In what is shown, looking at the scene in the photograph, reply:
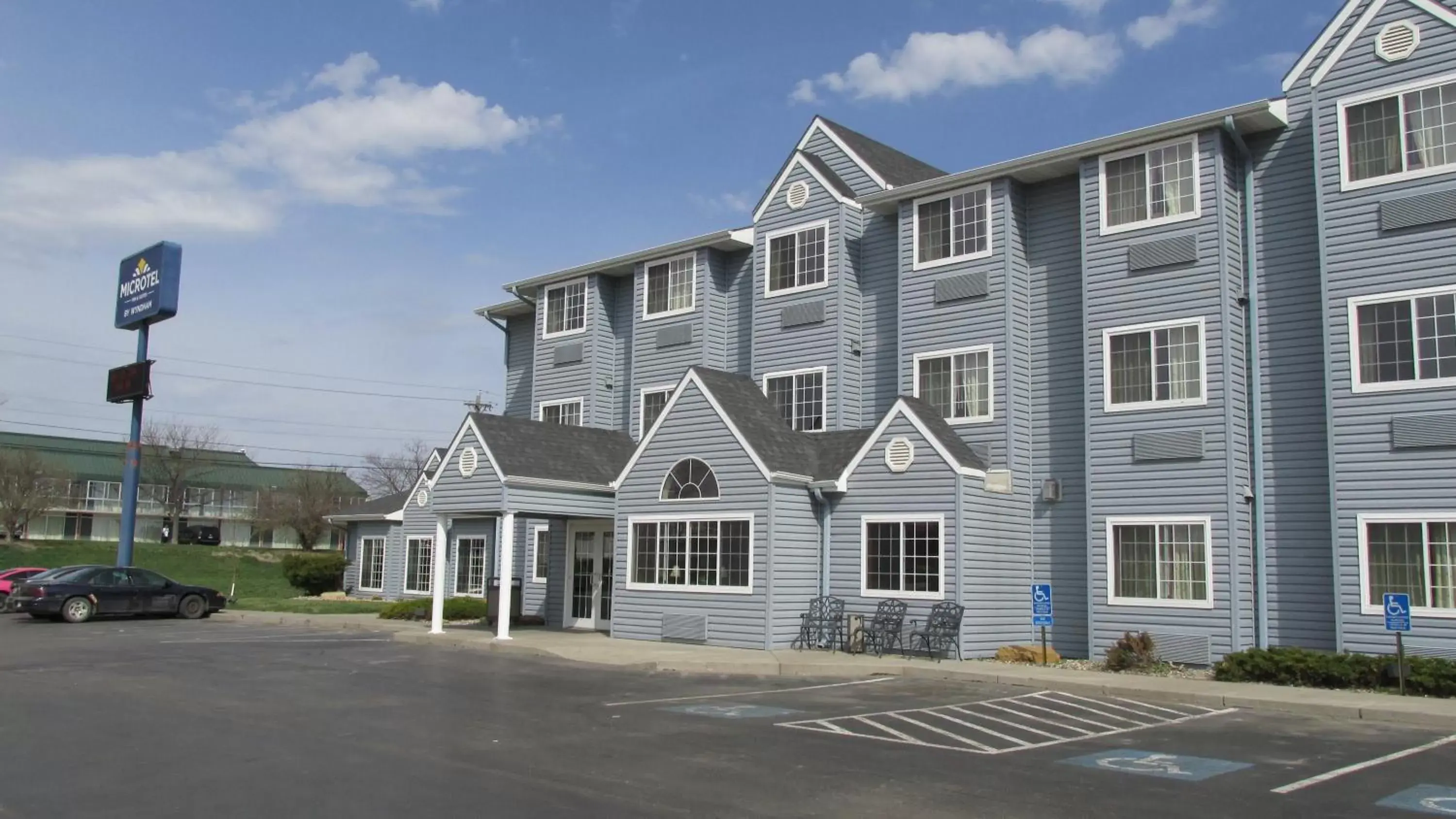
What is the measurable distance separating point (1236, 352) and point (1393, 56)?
5.21 m

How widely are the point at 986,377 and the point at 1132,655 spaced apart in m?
6.07

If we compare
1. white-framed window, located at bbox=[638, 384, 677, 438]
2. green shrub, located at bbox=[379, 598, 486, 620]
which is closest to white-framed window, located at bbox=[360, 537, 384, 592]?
green shrub, located at bbox=[379, 598, 486, 620]

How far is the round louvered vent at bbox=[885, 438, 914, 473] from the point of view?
20.9m

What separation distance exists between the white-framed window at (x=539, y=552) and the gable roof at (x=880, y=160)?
1184 cm

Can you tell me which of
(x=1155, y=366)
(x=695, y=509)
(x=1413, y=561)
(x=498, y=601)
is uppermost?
(x=1155, y=366)

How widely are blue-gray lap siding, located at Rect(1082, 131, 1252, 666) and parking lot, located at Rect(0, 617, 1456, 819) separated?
13.1ft

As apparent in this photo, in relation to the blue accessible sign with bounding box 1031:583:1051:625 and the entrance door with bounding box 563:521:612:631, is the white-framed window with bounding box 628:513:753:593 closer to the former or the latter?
the entrance door with bounding box 563:521:612:631

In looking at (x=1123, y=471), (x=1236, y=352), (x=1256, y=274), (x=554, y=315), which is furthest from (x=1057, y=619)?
(x=554, y=315)

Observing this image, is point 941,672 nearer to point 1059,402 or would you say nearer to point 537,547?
point 1059,402

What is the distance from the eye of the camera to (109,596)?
1138 inches

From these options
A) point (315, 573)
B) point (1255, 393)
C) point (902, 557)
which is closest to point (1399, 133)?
point (1255, 393)

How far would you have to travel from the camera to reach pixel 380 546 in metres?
40.3

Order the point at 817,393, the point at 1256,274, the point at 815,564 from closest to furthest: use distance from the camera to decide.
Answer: the point at 1256,274, the point at 815,564, the point at 817,393

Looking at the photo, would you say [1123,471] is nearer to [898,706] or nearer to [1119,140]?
[1119,140]
